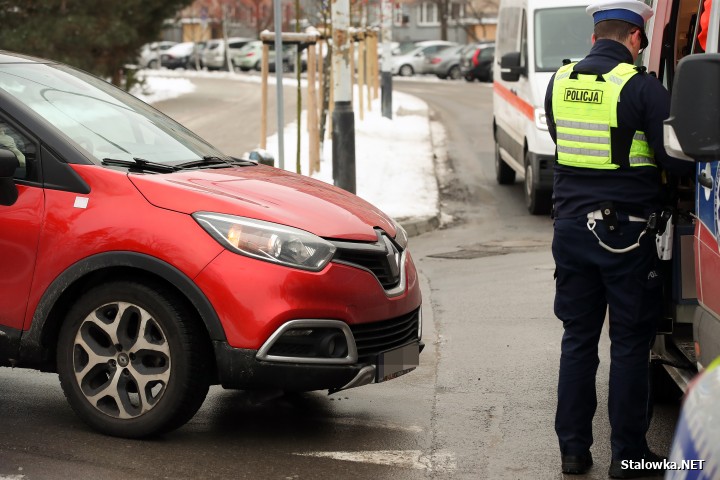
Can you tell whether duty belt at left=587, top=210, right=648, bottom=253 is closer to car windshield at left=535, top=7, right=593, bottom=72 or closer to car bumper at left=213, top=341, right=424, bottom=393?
car bumper at left=213, top=341, right=424, bottom=393

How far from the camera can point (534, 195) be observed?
43.7ft

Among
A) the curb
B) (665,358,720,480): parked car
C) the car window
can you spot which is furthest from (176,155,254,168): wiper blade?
the curb

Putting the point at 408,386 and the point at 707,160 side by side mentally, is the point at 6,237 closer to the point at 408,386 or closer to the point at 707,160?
the point at 408,386

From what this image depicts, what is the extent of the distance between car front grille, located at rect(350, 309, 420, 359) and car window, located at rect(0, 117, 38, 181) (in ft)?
5.07

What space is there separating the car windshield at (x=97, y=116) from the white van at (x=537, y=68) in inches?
272

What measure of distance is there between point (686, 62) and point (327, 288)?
76.6 inches

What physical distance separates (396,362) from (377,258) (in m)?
0.47

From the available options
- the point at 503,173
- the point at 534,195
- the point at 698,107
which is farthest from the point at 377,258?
the point at 503,173

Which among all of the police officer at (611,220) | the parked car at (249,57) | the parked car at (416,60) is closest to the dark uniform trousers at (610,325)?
the police officer at (611,220)

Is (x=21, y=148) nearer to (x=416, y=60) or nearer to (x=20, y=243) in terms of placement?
(x=20, y=243)

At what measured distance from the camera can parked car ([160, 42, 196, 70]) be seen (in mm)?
65938

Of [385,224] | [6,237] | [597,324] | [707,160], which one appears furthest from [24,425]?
[707,160]

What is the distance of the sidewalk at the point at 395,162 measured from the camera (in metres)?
13.4

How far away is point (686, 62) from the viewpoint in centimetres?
358
